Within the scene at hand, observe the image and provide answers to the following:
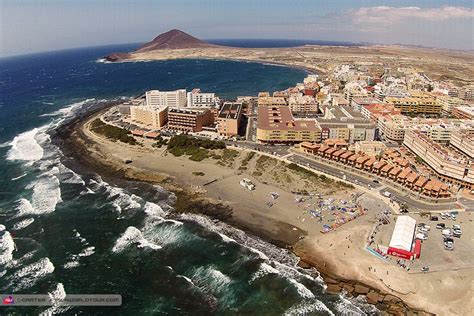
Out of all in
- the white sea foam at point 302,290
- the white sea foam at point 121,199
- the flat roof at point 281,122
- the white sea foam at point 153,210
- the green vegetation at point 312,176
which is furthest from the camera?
the flat roof at point 281,122

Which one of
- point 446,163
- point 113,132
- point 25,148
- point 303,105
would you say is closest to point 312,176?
point 446,163

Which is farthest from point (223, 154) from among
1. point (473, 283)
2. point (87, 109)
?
point (87, 109)

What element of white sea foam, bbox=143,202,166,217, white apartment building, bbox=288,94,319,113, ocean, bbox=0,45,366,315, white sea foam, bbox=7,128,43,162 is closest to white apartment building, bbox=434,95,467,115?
white apartment building, bbox=288,94,319,113

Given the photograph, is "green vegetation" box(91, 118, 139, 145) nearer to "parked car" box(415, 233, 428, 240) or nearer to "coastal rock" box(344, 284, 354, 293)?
"coastal rock" box(344, 284, 354, 293)

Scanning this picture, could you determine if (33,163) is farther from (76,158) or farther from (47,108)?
(47,108)

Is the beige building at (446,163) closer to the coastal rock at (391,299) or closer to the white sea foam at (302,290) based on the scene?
the coastal rock at (391,299)

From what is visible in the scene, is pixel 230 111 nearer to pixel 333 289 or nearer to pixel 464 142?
pixel 464 142

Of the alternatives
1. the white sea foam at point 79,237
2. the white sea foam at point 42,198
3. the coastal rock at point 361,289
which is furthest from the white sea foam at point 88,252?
the coastal rock at point 361,289
